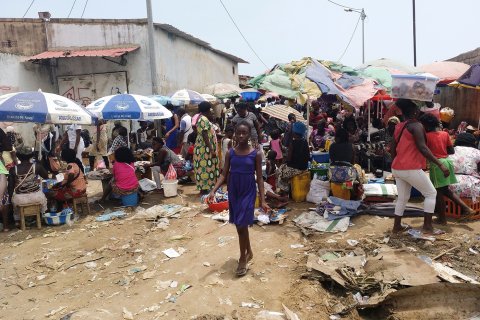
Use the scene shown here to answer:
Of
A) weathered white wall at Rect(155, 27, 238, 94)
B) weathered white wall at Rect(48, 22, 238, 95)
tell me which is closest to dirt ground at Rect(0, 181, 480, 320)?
weathered white wall at Rect(48, 22, 238, 95)

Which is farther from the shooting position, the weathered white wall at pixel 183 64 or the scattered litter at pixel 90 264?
the weathered white wall at pixel 183 64

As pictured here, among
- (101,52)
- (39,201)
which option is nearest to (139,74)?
(101,52)

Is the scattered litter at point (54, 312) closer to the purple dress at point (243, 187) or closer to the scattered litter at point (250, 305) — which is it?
the scattered litter at point (250, 305)

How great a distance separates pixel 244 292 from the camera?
4.10 m

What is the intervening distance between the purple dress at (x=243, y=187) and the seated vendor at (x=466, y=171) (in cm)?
330

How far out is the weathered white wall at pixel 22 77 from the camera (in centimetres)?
1397

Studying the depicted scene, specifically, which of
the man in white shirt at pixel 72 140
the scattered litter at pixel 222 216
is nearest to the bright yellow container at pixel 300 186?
the scattered litter at pixel 222 216

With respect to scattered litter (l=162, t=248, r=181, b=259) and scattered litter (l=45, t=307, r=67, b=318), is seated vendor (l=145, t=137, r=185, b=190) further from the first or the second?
scattered litter (l=45, t=307, r=67, b=318)

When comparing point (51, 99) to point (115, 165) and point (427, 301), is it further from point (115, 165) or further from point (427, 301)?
point (427, 301)

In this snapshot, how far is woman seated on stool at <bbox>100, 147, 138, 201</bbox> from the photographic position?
745 centimetres

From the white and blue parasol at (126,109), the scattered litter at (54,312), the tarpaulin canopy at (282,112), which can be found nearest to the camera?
the scattered litter at (54,312)

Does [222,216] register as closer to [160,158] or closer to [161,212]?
[161,212]

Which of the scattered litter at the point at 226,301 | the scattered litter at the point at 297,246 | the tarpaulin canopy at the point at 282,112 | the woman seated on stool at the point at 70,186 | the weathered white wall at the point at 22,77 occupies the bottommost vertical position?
the scattered litter at the point at 226,301

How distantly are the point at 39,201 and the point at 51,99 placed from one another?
1.78 metres
